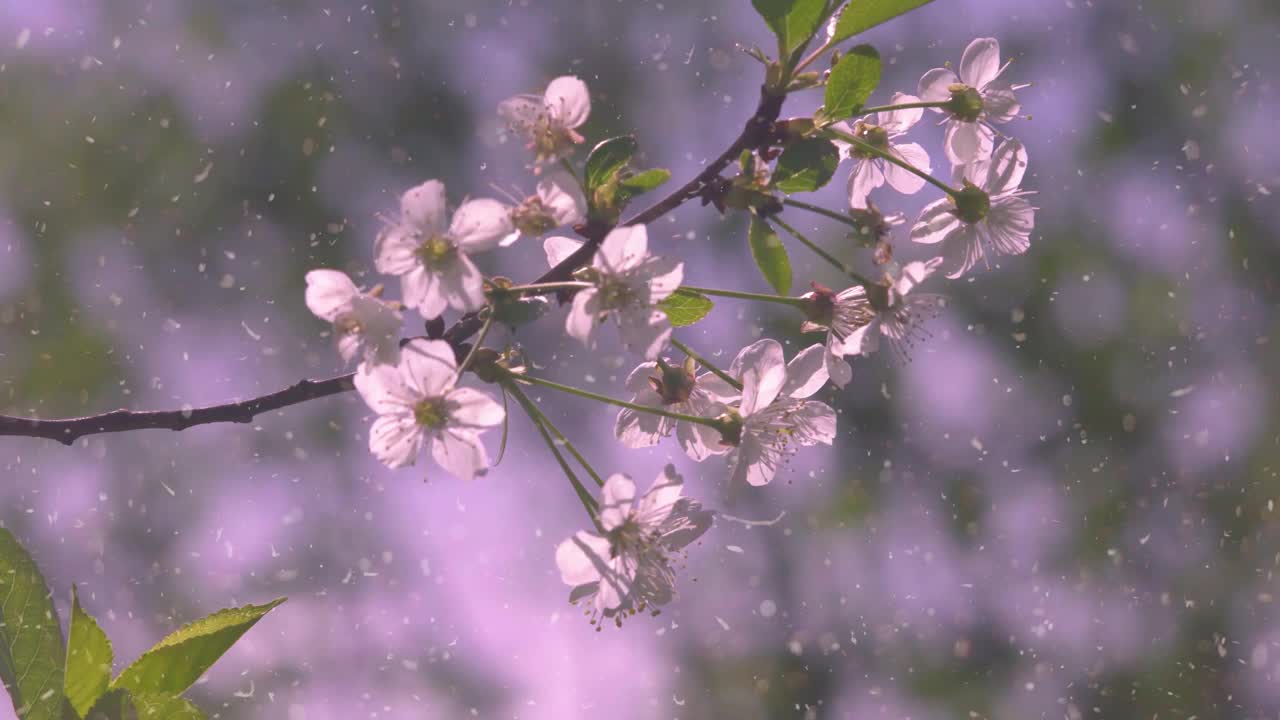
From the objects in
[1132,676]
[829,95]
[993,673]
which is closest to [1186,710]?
[1132,676]

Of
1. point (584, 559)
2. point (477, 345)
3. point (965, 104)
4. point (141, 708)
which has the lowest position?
point (141, 708)

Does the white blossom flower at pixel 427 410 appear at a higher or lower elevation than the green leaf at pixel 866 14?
lower

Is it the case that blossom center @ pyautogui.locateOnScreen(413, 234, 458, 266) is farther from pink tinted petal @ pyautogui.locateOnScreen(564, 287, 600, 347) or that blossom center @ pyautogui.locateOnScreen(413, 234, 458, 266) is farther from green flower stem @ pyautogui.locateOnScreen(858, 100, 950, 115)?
green flower stem @ pyautogui.locateOnScreen(858, 100, 950, 115)

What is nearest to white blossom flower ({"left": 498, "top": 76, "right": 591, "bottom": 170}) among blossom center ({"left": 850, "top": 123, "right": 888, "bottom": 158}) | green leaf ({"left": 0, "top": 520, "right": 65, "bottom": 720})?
blossom center ({"left": 850, "top": 123, "right": 888, "bottom": 158})

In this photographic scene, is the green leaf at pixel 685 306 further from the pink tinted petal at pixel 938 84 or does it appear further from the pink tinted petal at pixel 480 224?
the pink tinted petal at pixel 938 84

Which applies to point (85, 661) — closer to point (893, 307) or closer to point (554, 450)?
point (554, 450)

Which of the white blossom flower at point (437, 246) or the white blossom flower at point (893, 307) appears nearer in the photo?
the white blossom flower at point (437, 246)

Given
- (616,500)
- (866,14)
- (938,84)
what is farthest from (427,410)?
(938,84)

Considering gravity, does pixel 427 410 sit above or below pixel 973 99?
below

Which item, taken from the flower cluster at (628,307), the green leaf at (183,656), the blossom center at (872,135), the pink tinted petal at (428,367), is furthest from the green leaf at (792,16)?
the green leaf at (183,656)
